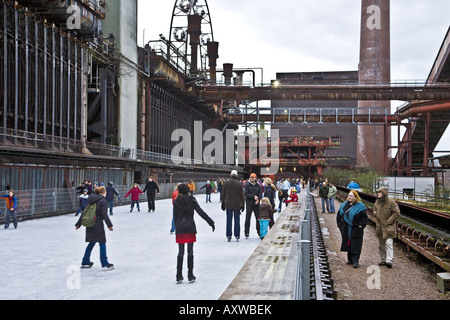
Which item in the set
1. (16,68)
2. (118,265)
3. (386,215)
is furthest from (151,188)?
(386,215)

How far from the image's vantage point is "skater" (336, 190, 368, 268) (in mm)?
9102

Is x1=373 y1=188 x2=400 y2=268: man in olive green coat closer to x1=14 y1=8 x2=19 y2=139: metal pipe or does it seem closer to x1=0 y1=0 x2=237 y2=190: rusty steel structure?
x1=0 y1=0 x2=237 y2=190: rusty steel structure

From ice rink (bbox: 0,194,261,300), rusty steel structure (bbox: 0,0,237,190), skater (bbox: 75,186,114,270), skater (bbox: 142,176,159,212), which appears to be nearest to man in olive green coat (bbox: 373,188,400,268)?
ice rink (bbox: 0,194,261,300)

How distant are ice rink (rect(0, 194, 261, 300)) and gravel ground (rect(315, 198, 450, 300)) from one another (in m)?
2.00

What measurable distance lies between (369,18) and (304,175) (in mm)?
32577

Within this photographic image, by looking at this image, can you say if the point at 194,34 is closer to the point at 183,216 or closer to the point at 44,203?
the point at 44,203

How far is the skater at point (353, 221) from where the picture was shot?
9102mm

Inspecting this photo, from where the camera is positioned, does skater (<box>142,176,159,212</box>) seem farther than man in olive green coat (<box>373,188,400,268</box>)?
Yes

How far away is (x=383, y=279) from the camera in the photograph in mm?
9172

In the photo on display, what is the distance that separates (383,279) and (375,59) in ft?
174

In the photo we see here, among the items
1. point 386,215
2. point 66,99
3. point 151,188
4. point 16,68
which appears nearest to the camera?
point 386,215
